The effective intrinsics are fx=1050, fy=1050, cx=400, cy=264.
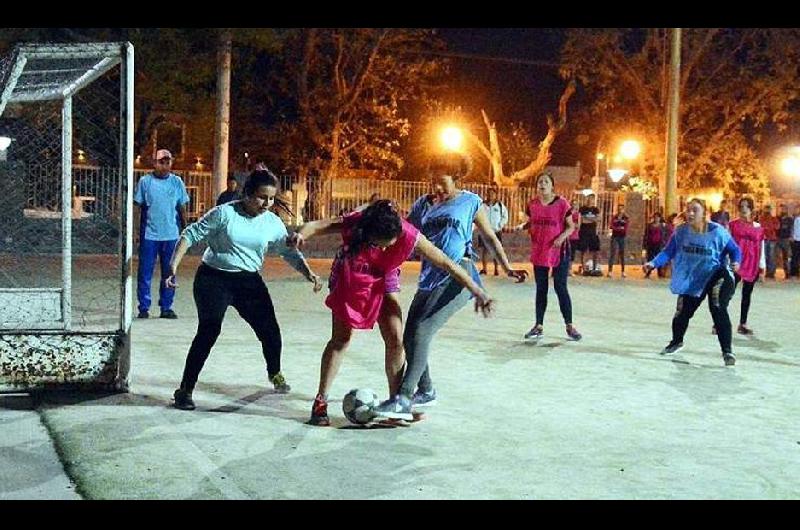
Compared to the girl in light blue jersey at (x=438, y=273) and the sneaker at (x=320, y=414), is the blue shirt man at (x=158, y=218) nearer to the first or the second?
the girl in light blue jersey at (x=438, y=273)

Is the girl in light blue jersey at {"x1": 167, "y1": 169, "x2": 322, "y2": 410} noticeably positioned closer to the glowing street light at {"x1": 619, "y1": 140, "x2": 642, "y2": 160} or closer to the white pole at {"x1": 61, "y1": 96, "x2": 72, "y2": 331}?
the white pole at {"x1": 61, "y1": 96, "x2": 72, "y2": 331}

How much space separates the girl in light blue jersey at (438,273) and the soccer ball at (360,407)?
3.1 inches

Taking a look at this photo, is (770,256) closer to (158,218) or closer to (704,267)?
(704,267)

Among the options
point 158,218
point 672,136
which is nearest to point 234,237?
point 158,218

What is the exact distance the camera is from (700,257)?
991 cm

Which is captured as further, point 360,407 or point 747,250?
point 747,250

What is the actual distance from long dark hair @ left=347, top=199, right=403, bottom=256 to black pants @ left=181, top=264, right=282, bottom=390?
123 cm

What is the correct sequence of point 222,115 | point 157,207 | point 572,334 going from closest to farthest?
point 572,334
point 157,207
point 222,115

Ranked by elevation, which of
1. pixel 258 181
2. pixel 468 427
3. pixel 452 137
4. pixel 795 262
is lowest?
pixel 468 427

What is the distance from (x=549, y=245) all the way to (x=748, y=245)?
3.09m

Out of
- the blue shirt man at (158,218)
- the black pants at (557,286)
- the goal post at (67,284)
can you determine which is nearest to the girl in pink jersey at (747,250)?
the black pants at (557,286)

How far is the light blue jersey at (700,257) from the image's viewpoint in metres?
9.91

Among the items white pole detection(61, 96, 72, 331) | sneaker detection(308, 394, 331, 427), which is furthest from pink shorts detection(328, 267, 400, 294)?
white pole detection(61, 96, 72, 331)
